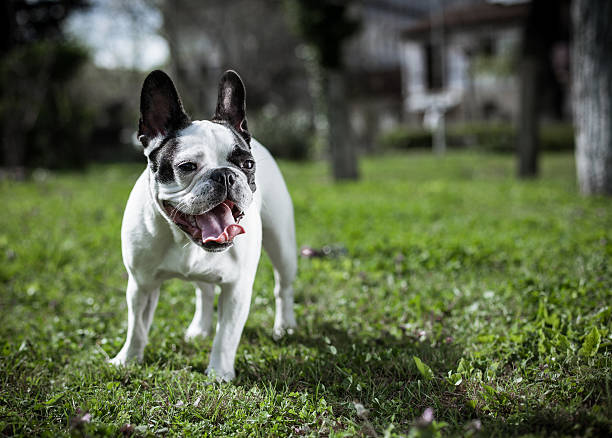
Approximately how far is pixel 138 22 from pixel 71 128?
222 inches

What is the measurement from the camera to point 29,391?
2.49 m

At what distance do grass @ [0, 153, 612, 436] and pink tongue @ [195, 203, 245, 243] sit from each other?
2.52 feet

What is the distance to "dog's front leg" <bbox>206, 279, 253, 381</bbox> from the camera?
257 centimetres

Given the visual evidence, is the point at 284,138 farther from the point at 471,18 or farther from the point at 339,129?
the point at 471,18

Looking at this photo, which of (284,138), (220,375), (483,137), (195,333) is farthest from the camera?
(483,137)

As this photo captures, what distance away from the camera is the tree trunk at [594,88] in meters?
7.25

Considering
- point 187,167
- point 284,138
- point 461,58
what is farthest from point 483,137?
point 187,167

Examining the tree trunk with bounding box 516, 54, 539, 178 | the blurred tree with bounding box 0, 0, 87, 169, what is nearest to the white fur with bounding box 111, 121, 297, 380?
the tree trunk with bounding box 516, 54, 539, 178

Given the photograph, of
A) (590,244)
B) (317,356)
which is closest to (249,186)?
(317,356)

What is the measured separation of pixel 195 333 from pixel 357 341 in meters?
A: 1.00

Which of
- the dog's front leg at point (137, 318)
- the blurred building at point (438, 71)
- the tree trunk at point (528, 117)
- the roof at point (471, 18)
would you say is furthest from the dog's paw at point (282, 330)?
the roof at point (471, 18)

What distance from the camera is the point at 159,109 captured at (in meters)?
2.27

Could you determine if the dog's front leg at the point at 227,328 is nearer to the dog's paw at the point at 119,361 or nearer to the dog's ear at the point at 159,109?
the dog's paw at the point at 119,361

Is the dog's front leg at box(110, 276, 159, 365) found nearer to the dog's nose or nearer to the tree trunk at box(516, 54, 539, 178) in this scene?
the dog's nose
